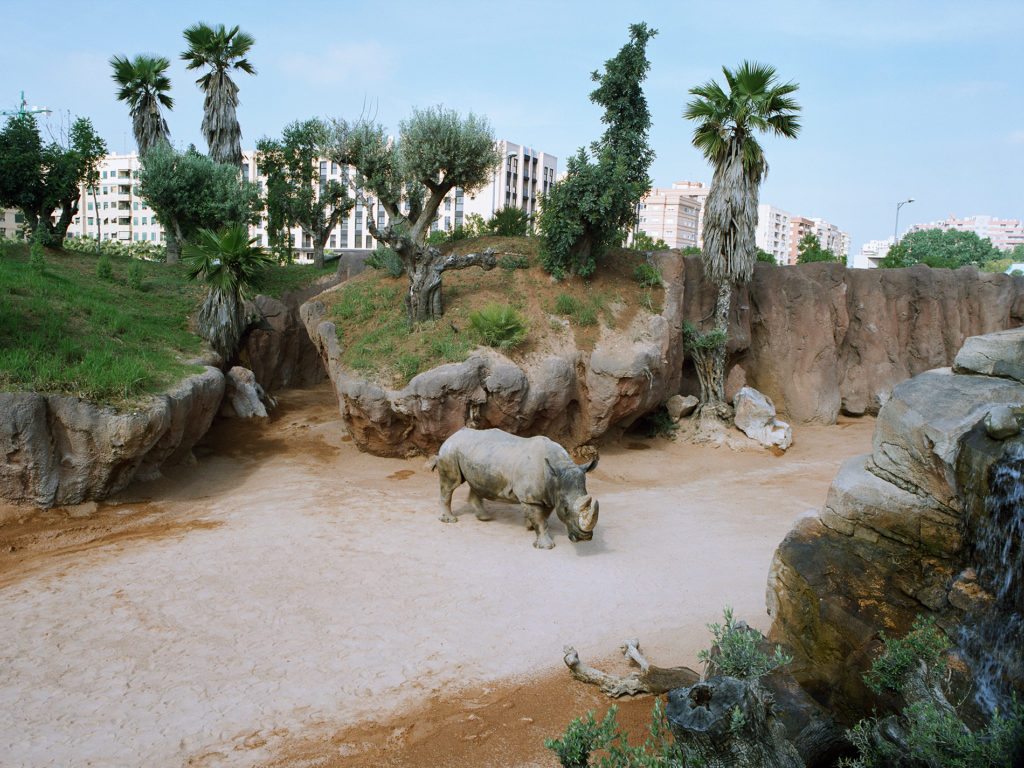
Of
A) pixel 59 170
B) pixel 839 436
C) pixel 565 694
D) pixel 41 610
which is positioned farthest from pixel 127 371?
pixel 839 436

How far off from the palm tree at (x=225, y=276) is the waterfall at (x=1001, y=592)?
15893mm

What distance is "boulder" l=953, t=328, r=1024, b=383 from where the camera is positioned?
6043 millimetres

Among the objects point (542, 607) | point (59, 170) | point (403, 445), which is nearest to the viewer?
point (542, 607)

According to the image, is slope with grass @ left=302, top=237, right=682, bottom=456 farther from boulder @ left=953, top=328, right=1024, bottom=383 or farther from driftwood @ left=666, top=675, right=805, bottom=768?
driftwood @ left=666, top=675, right=805, bottom=768

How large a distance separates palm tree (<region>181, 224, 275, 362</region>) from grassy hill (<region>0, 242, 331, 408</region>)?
72 cm

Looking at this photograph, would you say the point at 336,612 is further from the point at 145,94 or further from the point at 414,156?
the point at 145,94

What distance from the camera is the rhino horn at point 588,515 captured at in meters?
9.75

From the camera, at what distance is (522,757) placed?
579 cm

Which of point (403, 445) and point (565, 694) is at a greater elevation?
point (403, 445)

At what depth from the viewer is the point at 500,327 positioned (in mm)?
15586

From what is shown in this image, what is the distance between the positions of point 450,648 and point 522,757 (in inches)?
78.0

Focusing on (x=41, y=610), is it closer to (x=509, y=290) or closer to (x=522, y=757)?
(x=522, y=757)

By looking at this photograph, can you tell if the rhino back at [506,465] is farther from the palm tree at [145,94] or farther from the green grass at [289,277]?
the palm tree at [145,94]

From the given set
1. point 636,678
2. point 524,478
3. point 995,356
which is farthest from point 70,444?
point 995,356
